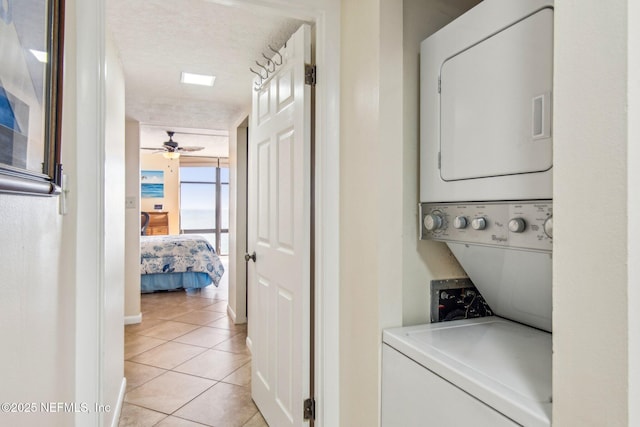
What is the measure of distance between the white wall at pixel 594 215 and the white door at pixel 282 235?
1.13 metres

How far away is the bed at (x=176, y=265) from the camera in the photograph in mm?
5355

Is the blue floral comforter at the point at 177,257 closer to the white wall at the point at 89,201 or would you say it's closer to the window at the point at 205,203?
the window at the point at 205,203

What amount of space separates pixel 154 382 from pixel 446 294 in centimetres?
219

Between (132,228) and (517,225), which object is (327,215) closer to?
(517,225)

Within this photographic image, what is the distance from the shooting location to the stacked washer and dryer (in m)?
0.93

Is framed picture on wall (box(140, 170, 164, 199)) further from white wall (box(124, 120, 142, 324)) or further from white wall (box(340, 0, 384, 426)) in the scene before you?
white wall (box(340, 0, 384, 426))

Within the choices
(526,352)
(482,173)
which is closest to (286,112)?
(482,173)

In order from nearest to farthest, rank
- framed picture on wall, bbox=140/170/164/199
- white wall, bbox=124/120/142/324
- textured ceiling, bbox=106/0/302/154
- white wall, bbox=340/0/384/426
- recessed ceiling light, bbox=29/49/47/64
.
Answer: recessed ceiling light, bbox=29/49/47/64
white wall, bbox=340/0/384/426
textured ceiling, bbox=106/0/302/154
white wall, bbox=124/120/142/324
framed picture on wall, bbox=140/170/164/199

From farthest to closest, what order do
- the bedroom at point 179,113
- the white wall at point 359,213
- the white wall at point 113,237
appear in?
the bedroom at point 179,113 → the white wall at point 113,237 → the white wall at point 359,213

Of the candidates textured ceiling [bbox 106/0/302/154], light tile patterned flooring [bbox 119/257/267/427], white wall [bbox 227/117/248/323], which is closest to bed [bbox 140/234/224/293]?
light tile patterned flooring [bbox 119/257/267/427]

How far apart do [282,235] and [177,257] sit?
156 inches

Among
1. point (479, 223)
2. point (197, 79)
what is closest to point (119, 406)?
point (479, 223)

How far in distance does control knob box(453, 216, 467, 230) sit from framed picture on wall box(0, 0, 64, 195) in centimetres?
108

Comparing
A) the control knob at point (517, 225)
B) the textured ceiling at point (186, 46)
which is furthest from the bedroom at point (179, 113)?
the control knob at point (517, 225)
